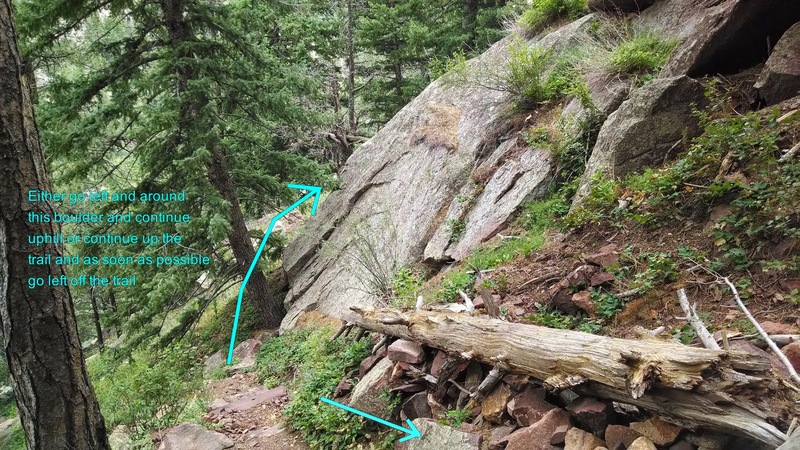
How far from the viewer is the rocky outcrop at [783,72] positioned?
15.9 ft

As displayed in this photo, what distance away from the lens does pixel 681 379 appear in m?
2.52

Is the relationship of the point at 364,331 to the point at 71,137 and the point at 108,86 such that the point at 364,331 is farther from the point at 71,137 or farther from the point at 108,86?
the point at 108,86

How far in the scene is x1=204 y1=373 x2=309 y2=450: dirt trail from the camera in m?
5.68

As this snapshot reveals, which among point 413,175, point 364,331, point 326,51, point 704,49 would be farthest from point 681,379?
point 326,51

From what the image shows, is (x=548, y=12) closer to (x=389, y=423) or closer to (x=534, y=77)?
(x=534, y=77)

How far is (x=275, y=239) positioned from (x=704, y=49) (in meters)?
9.35

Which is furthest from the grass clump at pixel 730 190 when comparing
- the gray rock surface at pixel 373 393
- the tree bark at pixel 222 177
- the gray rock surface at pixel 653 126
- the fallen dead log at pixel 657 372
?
the tree bark at pixel 222 177

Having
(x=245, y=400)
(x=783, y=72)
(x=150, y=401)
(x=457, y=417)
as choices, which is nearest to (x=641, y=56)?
(x=783, y=72)

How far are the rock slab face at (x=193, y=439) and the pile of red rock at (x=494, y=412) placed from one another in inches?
66.1

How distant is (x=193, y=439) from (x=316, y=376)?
5.37 ft

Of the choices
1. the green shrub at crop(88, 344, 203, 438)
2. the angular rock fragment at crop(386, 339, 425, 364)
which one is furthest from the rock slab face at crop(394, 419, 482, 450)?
the green shrub at crop(88, 344, 203, 438)

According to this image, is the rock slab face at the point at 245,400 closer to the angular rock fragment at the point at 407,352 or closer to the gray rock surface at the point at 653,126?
the angular rock fragment at the point at 407,352

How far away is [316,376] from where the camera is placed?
20.3 ft

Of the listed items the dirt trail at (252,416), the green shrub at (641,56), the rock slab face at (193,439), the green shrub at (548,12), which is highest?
the green shrub at (548,12)
